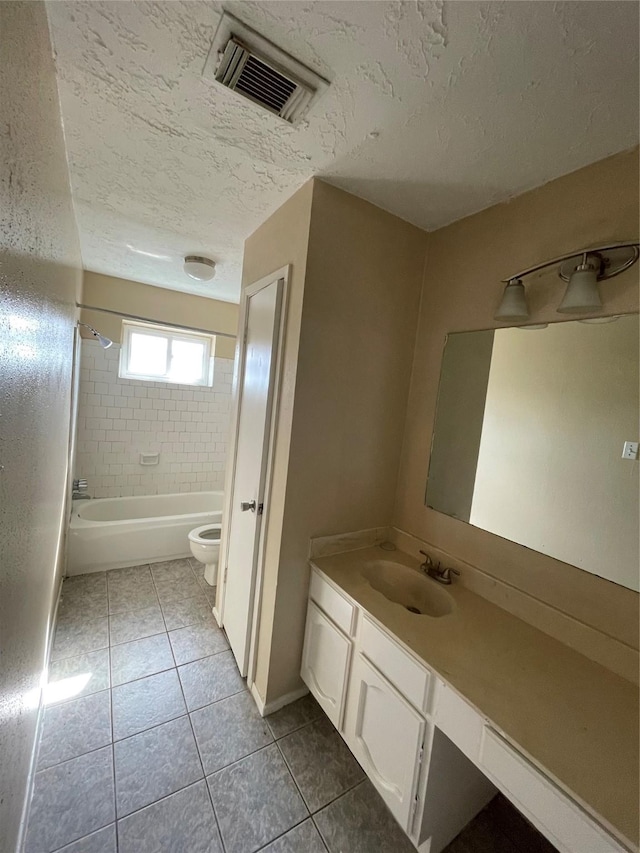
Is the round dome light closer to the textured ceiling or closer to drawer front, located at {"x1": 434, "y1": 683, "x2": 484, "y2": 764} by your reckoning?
the textured ceiling

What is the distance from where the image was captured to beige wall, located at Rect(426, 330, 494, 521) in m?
1.48

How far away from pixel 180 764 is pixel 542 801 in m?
1.32

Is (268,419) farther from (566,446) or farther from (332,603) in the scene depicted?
(566,446)

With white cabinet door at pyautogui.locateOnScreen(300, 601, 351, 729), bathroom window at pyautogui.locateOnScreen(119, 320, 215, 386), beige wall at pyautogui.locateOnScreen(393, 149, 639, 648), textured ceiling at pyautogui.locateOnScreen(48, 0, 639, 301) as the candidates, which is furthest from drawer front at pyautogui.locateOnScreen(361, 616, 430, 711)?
bathroom window at pyautogui.locateOnScreen(119, 320, 215, 386)

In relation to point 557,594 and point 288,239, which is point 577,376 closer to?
point 557,594

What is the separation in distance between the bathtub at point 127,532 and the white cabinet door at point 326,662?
5.96 feet

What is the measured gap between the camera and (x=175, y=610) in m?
2.26

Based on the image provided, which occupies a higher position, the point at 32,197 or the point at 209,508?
the point at 32,197

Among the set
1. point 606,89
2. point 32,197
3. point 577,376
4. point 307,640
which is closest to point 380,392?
point 577,376

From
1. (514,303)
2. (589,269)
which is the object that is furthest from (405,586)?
(589,269)

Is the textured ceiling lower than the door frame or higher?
higher

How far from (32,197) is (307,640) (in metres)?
1.91

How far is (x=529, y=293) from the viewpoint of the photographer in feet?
4.26

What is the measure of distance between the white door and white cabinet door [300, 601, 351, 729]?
330 millimetres
